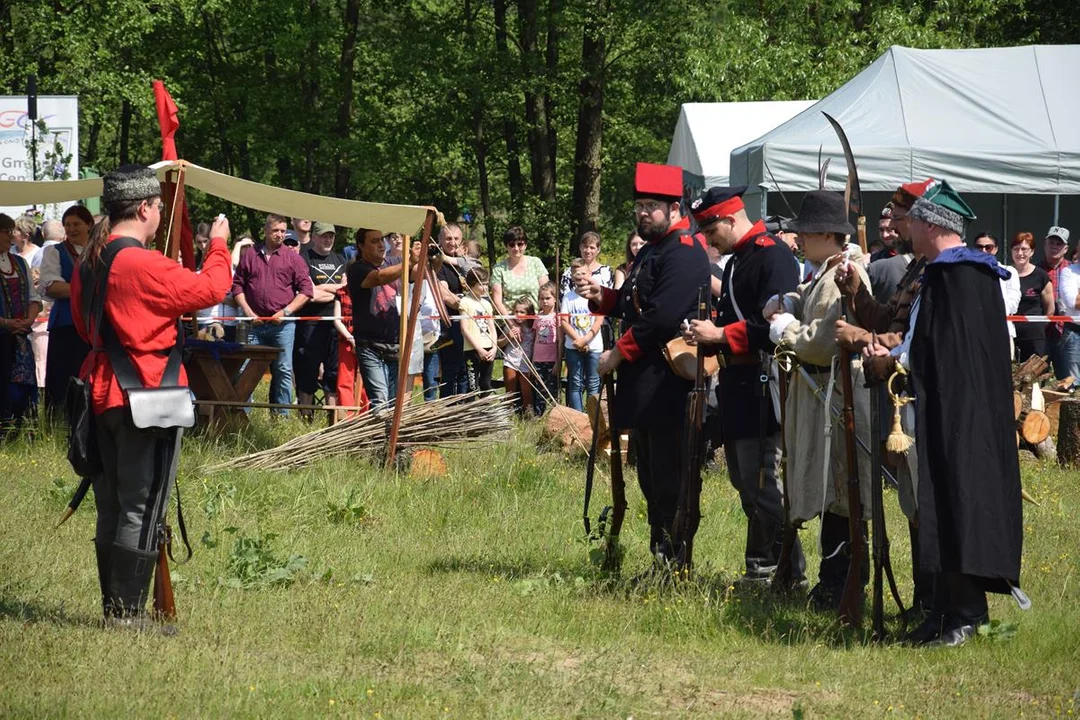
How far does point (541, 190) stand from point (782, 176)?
13.5m

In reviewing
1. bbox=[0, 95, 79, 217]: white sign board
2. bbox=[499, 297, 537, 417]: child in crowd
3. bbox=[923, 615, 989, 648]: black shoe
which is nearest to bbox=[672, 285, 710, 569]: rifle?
bbox=[923, 615, 989, 648]: black shoe

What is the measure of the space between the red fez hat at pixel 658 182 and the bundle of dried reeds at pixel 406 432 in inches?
162

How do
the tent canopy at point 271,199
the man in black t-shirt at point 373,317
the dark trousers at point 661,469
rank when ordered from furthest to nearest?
the man in black t-shirt at point 373,317 → the tent canopy at point 271,199 → the dark trousers at point 661,469

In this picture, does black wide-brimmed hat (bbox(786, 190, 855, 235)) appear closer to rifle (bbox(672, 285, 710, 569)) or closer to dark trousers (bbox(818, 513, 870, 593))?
rifle (bbox(672, 285, 710, 569))

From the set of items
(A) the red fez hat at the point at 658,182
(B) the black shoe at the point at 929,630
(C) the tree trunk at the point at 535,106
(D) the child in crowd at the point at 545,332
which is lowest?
(B) the black shoe at the point at 929,630

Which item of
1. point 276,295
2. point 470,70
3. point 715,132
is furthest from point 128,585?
point 470,70

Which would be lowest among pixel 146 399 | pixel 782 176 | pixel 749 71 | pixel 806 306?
pixel 146 399

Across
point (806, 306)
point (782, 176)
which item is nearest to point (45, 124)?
point (782, 176)

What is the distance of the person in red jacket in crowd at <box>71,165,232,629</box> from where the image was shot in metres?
5.46

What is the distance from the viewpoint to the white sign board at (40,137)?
17297 millimetres

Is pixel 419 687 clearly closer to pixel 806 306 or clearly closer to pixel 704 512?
pixel 806 306

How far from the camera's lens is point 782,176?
46.9ft

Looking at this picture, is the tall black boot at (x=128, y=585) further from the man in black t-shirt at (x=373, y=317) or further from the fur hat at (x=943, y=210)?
the man in black t-shirt at (x=373, y=317)

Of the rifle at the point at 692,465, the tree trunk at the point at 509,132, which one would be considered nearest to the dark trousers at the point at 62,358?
the rifle at the point at 692,465
